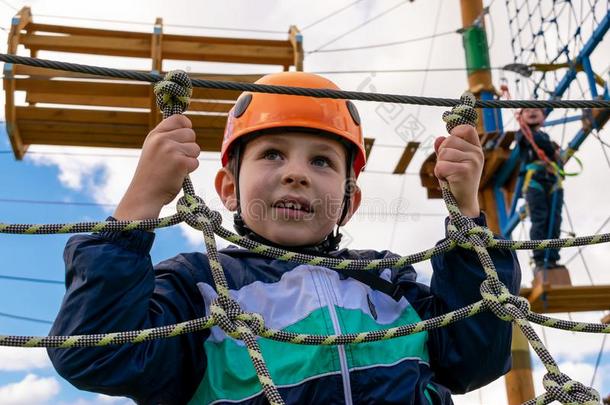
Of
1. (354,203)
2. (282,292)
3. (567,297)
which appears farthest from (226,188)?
(567,297)

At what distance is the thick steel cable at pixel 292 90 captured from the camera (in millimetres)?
1147

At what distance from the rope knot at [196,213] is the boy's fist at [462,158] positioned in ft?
1.45

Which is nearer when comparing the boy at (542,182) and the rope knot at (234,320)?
the rope knot at (234,320)

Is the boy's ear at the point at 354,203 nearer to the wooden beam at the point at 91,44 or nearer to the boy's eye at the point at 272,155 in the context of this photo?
the boy's eye at the point at 272,155

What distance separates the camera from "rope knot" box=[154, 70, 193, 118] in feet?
4.09

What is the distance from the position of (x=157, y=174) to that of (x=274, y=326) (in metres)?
0.35

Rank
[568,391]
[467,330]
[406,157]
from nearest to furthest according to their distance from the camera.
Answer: [568,391] → [467,330] → [406,157]

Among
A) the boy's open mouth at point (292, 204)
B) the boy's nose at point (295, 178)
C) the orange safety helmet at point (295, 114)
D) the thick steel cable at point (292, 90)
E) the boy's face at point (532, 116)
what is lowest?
the boy's open mouth at point (292, 204)

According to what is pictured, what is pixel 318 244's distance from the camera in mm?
1529

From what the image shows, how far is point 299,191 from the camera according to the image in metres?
1.45

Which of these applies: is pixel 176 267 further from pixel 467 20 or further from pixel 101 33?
pixel 467 20

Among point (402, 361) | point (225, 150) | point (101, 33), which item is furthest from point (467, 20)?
point (402, 361)

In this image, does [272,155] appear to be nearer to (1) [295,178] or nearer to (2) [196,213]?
(1) [295,178]

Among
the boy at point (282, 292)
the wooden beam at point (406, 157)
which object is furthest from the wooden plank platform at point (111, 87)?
the boy at point (282, 292)
